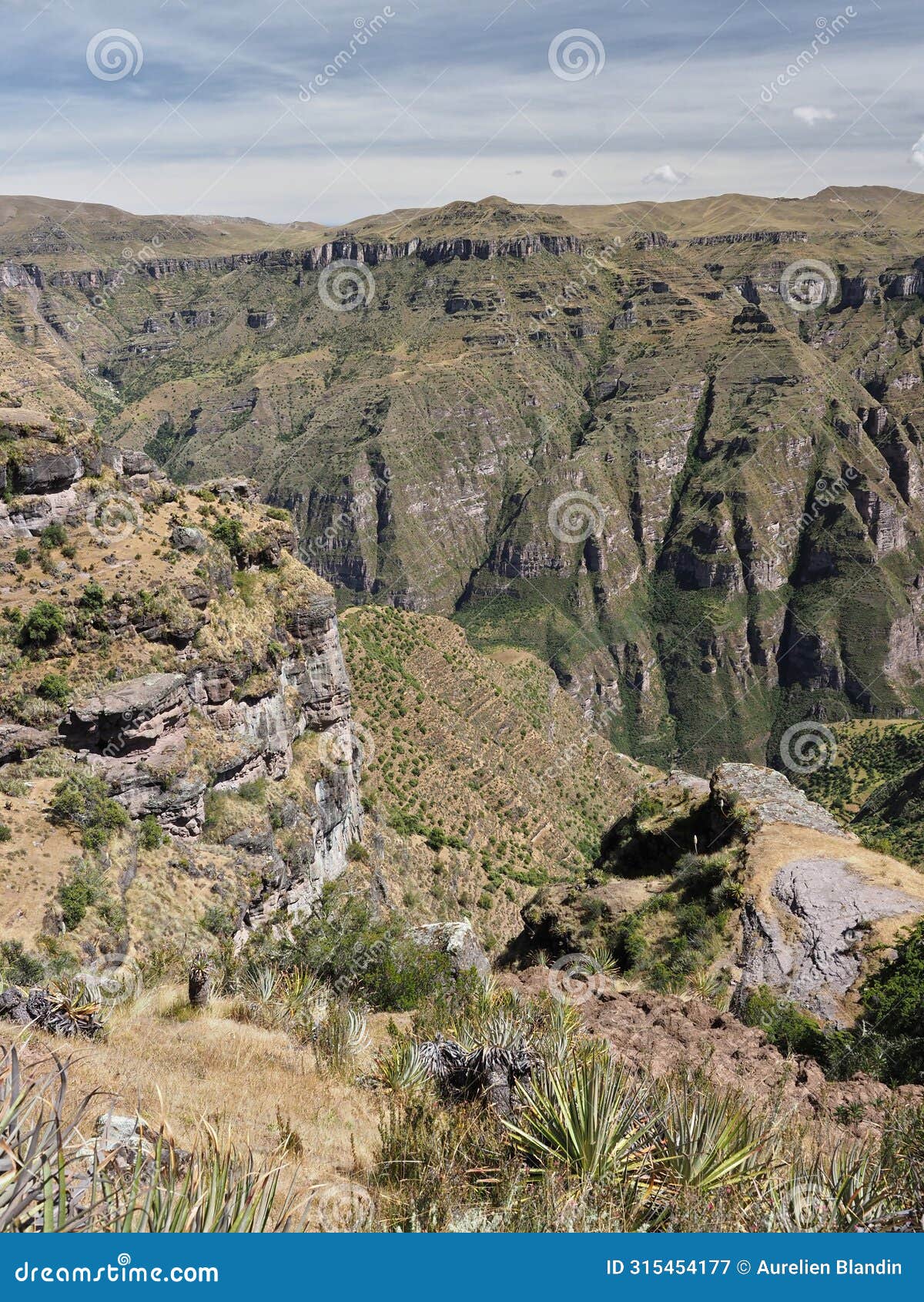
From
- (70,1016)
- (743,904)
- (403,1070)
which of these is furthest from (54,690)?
(743,904)

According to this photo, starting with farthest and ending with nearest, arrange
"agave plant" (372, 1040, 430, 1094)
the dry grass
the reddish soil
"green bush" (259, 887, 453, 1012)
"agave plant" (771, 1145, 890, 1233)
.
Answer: "green bush" (259, 887, 453, 1012) → the reddish soil → "agave plant" (372, 1040, 430, 1094) → the dry grass → "agave plant" (771, 1145, 890, 1233)

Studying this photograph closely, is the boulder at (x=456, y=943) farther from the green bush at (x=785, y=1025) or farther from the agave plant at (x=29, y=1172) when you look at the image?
the agave plant at (x=29, y=1172)

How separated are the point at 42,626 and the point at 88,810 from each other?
24.6 ft

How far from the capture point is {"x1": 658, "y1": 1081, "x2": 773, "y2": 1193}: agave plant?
7.96 meters

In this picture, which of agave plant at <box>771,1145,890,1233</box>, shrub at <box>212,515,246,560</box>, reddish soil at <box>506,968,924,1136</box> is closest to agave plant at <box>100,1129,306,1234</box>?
agave plant at <box>771,1145,890,1233</box>

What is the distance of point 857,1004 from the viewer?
2008cm

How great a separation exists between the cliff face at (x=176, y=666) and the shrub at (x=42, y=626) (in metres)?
0.06

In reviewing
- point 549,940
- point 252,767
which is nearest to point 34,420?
point 252,767

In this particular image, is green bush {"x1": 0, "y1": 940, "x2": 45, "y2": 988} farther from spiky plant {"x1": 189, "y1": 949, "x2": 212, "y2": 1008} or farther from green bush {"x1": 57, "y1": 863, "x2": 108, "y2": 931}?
spiky plant {"x1": 189, "y1": 949, "x2": 212, "y2": 1008}

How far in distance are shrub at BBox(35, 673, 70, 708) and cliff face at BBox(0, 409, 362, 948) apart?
6cm

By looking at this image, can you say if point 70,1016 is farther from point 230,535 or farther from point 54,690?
point 230,535

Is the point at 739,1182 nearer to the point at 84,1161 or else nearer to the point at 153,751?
the point at 84,1161

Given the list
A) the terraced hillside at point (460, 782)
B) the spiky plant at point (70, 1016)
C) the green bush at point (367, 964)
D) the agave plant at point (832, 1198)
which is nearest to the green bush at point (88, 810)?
the green bush at point (367, 964)

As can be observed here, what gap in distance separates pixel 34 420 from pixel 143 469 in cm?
862
